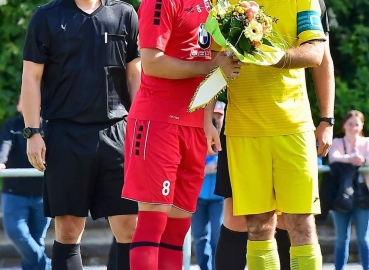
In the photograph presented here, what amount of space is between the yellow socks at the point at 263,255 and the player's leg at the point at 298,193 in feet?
0.60

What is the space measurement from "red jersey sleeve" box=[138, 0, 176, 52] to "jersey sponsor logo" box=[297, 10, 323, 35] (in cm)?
69

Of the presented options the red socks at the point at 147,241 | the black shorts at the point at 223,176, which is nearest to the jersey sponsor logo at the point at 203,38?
the black shorts at the point at 223,176

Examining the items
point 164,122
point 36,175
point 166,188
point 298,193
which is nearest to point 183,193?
point 166,188

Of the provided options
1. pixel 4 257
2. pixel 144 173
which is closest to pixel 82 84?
pixel 144 173

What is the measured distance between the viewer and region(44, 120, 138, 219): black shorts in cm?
562

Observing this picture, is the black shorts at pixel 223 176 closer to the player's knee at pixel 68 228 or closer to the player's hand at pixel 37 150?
the player's knee at pixel 68 228

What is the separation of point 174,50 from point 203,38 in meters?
0.18

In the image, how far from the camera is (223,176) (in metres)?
5.96

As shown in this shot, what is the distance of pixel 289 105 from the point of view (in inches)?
205

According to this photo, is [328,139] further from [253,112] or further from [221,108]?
[221,108]

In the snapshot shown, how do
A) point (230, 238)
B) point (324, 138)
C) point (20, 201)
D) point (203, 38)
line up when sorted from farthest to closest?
point (20, 201) → point (230, 238) → point (324, 138) → point (203, 38)

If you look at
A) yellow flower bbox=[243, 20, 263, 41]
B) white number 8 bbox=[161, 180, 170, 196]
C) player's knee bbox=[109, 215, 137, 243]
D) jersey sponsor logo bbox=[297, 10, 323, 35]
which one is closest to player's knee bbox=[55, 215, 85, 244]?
player's knee bbox=[109, 215, 137, 243]

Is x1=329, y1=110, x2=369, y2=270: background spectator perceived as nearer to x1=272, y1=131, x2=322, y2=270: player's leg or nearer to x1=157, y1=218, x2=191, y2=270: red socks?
x1=157, y1=218, x2=191, y2=270: red socks

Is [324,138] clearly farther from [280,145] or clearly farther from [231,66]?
[231,66]
